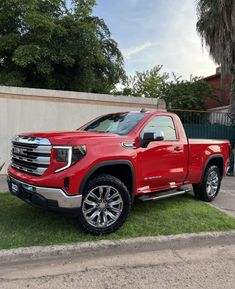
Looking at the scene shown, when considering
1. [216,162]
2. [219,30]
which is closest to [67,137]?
[216,162]

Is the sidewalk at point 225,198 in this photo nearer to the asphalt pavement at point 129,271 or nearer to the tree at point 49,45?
the asphalt pavement at point 129,271

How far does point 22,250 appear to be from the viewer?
4.44 metres

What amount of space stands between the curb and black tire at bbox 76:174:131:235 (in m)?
0.31

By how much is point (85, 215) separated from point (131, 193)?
92cm

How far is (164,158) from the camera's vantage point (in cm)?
602

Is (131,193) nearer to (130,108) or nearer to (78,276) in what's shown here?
(78,276)

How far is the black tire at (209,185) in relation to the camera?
748 centimetres

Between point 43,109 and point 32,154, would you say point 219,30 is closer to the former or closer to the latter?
point 43,109

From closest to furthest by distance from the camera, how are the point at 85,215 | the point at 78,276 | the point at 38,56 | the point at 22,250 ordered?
the point at 78,276 → the point at 22,250 → the point at 85,215 → the point at 38,56

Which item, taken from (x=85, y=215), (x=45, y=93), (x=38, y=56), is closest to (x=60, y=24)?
(x=38, y=56)

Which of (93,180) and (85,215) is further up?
(93,180)

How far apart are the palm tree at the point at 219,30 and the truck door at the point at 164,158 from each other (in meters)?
9.25

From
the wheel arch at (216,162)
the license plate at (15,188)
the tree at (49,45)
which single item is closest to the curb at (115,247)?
the license plate at (15,188)

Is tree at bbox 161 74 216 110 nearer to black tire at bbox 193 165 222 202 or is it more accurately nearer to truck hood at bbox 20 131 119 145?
black tire at bbox 193 165 222 202
